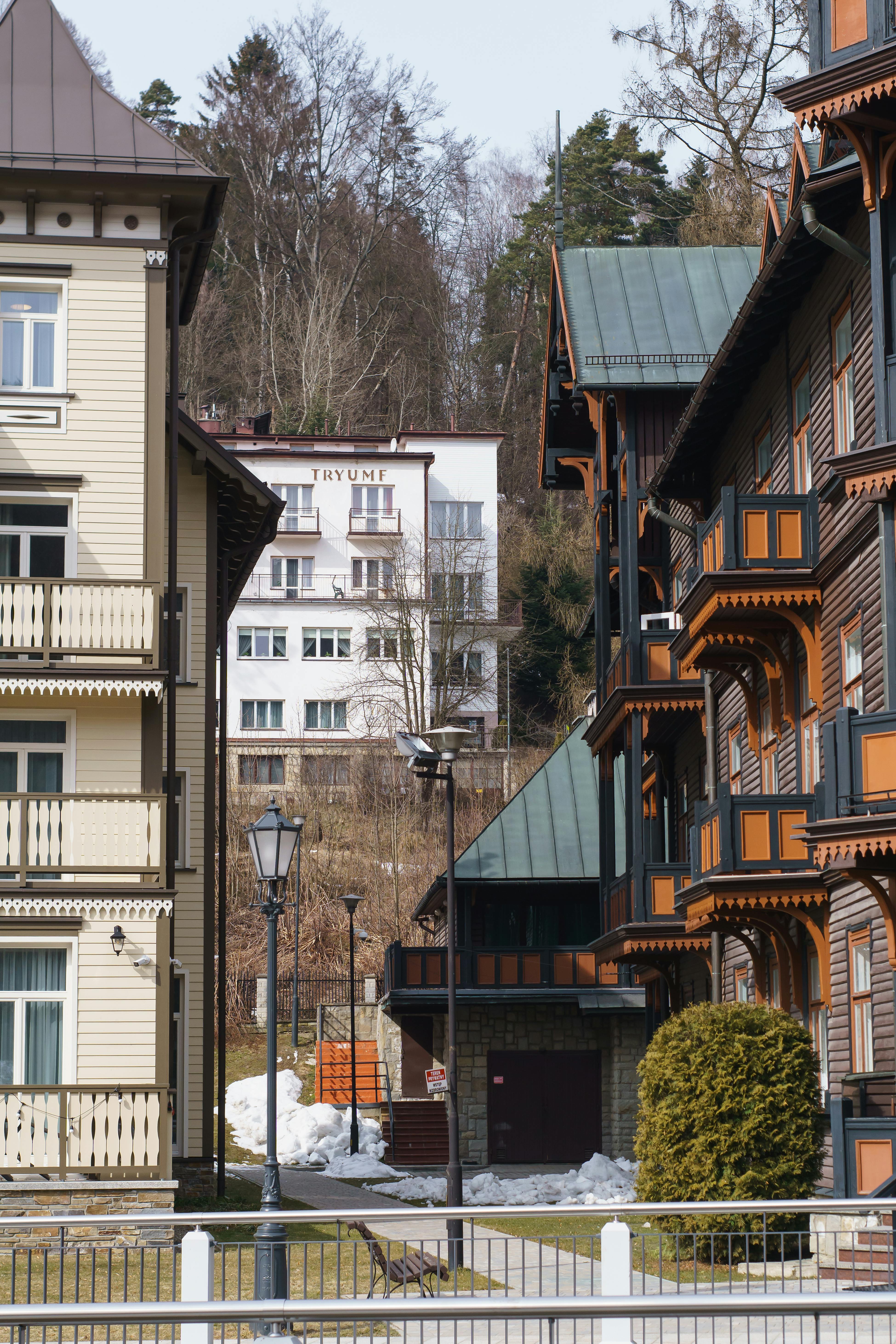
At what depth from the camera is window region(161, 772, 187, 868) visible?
28562 millimetres

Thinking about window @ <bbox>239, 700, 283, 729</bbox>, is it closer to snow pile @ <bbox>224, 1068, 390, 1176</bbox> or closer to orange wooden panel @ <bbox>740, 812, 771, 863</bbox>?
snow pile @ <bbox>224, 1068, 390, 1176</bbox>

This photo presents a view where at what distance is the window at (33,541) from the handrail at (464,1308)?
56.6 ft

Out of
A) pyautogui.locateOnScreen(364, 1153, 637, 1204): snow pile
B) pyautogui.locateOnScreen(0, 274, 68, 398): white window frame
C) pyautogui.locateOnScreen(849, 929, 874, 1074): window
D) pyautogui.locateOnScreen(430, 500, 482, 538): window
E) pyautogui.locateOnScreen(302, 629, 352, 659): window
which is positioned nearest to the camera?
pyautogui.locateOnScreen(849, 929, 874, 1074): window

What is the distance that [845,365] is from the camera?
20047 mm

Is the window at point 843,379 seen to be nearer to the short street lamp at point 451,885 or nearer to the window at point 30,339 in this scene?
the short street lamp at point 451,885

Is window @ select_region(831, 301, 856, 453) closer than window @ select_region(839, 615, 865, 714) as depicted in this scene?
No

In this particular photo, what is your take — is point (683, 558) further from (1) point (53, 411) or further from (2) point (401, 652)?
(2) point (401, 652)

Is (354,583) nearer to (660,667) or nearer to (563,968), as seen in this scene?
(563,968)

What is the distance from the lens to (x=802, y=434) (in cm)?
2227

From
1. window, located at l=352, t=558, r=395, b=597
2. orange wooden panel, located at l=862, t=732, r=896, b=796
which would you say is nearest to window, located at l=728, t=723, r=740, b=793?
orange wooden panel, located at l=862, t=732, r=896, b=796

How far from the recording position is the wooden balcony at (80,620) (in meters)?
22.8

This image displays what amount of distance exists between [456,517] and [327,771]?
14376 mm

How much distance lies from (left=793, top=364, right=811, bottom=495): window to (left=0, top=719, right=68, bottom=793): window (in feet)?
33.5

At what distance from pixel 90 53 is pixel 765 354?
68.4 metres
